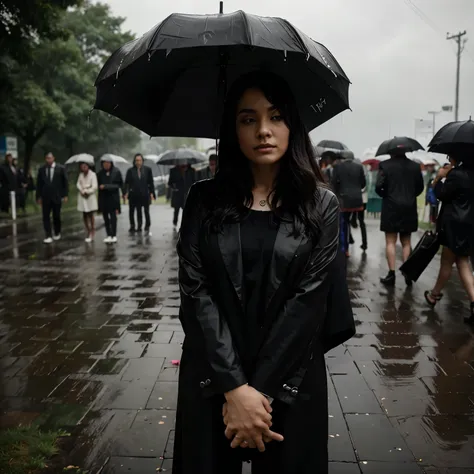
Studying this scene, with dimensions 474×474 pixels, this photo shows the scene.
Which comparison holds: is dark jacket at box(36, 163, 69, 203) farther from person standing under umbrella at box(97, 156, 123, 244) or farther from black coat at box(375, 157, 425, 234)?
black coat at box(375, 157, 425, 234)

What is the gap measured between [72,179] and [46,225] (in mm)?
23233

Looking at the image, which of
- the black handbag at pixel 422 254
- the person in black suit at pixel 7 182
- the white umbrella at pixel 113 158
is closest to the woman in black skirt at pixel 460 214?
the black handbag at pixel 422 254

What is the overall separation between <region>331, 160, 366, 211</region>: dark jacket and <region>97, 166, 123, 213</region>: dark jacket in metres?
5.07

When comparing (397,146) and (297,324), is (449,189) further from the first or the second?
(297,324)

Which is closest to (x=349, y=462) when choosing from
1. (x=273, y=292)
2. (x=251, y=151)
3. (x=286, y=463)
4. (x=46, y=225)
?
(x=286, y=463)

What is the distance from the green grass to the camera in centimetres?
308

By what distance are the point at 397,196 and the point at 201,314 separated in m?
6.58

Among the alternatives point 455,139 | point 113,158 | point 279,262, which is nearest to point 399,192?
point 455,139

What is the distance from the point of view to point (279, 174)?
7.23ft

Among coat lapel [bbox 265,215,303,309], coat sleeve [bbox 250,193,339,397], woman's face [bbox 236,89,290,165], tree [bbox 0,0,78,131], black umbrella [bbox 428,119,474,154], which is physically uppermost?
tree [bbox 0,0,78,131]

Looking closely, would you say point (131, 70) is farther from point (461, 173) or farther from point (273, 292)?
point (461, 173)

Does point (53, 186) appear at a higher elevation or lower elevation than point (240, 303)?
higher

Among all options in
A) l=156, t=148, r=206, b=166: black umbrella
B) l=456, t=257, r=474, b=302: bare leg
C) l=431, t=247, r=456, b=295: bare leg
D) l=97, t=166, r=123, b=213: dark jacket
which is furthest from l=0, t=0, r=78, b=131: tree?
l=456, t=257, r=474, b=302: bare leg

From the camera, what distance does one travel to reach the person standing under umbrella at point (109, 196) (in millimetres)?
12492
